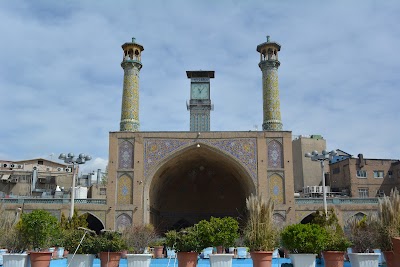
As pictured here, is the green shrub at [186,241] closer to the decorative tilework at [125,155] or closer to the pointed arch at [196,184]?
the pointed arch at [196,184]

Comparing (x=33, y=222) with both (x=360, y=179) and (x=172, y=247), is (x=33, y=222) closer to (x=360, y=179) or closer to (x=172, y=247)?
(x=172, y=247)

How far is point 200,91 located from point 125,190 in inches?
285

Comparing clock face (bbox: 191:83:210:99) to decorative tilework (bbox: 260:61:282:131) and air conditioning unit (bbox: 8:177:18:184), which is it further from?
air conditioning unit (bbox: 8:177:18:184)

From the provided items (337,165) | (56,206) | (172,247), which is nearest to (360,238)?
(172,247)

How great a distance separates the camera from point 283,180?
2172 cm

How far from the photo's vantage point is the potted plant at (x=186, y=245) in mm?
7836

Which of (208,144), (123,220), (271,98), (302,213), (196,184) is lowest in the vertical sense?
(123,220)

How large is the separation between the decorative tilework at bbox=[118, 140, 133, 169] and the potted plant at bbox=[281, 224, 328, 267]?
48.6ft

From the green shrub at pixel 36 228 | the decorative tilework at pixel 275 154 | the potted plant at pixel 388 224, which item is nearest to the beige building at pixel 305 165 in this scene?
the decorative tilework at pixel 275 154

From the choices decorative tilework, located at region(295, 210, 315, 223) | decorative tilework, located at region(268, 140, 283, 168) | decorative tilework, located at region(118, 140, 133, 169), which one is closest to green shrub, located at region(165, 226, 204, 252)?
decorative tilework, located at region(118, 140, 133, 169)

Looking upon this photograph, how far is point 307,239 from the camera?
777cm

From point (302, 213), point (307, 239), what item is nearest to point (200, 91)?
point (302, 213)

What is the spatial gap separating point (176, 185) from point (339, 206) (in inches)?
388

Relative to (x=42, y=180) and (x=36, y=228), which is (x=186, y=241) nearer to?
(x=36, y=228)
